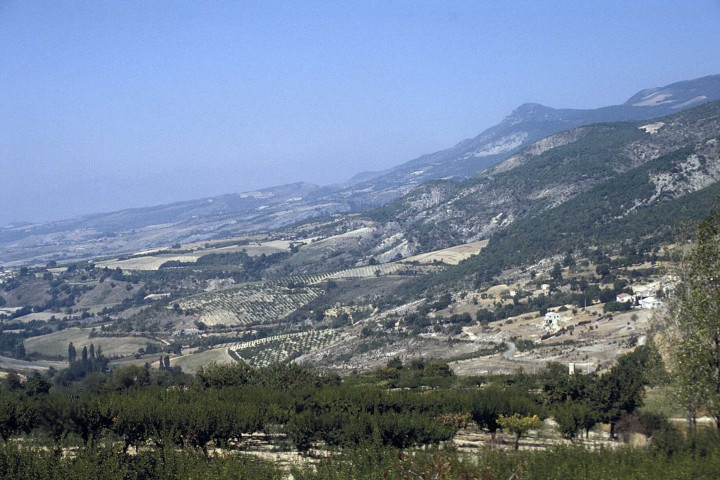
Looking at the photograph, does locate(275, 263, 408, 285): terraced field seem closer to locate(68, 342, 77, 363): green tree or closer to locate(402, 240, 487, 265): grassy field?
locate(402, 240, 487, 265): grassy field

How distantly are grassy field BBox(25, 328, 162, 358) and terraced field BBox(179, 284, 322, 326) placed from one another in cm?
1492

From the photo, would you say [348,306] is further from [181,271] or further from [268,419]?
[268,419]

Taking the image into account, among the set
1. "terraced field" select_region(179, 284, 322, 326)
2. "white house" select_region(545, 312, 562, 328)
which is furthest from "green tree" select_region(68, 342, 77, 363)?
"white house" select_region(545, 312, 562, 328)

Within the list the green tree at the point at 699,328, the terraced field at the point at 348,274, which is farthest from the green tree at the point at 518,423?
the terraced field at the point at 348,274

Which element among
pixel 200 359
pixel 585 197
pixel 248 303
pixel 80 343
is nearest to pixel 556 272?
pixel 585 197

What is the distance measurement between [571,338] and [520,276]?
39409 millimetres

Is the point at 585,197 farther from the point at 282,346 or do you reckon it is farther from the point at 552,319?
the point at 282,346

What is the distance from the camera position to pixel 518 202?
162 meters

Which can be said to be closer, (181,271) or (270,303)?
(270,303)

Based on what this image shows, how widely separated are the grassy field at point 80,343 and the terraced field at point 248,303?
48.9ft

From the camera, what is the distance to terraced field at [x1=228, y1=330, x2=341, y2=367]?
78.8 meters

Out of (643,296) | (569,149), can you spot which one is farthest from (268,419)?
(569,149)

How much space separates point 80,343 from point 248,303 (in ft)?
101

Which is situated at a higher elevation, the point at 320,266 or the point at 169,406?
the point at 169,406
